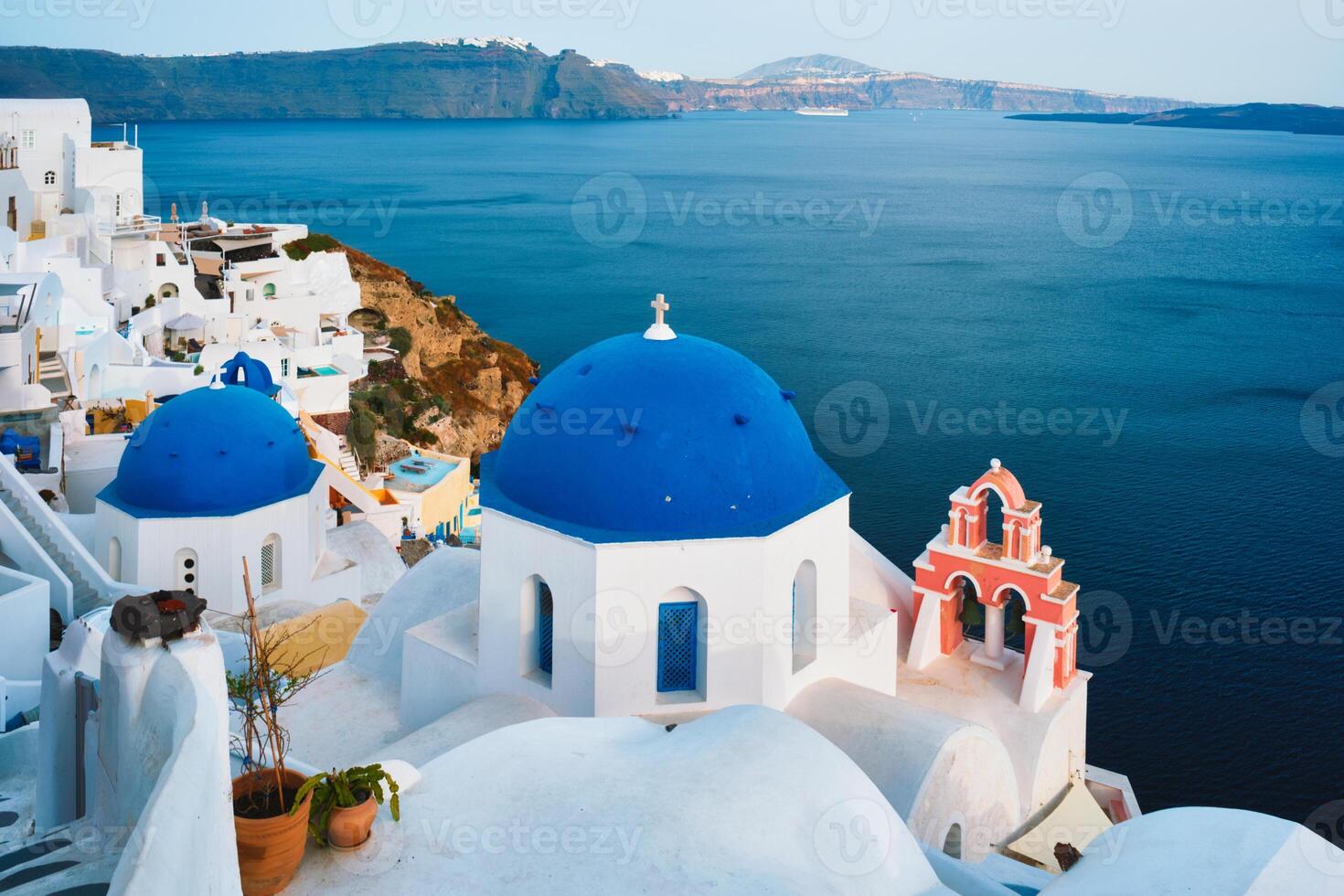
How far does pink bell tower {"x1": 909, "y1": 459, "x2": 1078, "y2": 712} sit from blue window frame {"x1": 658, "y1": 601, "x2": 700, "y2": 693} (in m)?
4.28

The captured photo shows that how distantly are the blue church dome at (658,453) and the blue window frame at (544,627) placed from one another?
36.3 inches

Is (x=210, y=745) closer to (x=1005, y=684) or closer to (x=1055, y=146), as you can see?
(x=1005, y=684)

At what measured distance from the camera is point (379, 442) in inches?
1622

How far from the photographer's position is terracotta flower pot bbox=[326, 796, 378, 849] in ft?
23.4

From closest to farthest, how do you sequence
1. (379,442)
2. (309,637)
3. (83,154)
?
1. (309,637)
2. (379,442)
3. (83,154)

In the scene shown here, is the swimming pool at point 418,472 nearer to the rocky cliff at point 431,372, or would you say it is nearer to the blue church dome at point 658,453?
the rocky cliff at point 431,372

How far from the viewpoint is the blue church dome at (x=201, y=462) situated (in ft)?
57.9

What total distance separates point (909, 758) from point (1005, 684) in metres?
4.07

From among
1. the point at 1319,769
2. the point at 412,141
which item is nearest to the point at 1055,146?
the point at 412,141
